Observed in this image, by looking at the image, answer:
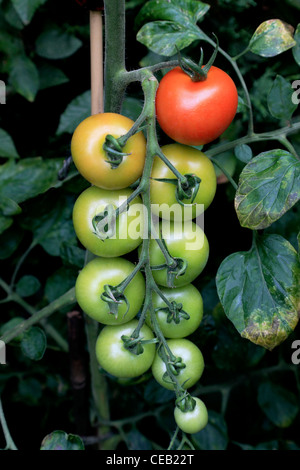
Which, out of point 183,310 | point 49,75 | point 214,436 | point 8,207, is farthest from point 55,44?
point 214,436

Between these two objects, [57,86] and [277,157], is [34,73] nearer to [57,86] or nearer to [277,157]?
[57,86]

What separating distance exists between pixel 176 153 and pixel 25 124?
0.52 meters

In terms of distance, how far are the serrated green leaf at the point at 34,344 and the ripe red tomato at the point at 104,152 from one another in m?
0.32

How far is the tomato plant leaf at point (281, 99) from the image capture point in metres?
0.60

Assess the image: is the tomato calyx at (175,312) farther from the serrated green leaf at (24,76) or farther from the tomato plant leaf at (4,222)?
the serrated green leaf at (24,76)

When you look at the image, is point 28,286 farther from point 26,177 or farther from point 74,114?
point 74,114

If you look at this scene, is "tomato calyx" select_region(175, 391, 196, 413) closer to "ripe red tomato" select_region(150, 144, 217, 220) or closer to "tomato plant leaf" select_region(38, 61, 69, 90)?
"ripe red tomato" select_region(150, 144, 217, 220)

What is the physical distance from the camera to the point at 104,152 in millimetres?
439

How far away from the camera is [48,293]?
2.80 ft

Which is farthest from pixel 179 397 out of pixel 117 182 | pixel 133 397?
pixel 133 397

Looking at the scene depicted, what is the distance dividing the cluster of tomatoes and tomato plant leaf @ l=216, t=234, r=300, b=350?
0.14ft

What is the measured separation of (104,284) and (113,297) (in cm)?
6

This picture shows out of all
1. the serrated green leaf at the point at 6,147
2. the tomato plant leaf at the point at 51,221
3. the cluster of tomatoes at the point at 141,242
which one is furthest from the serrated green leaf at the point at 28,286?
the cluster of tomatoes at the point at 141,242

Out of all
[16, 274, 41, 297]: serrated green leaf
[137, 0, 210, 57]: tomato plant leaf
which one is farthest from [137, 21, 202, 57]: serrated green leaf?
[16, 274, 41, 297]: serrated green leaf
